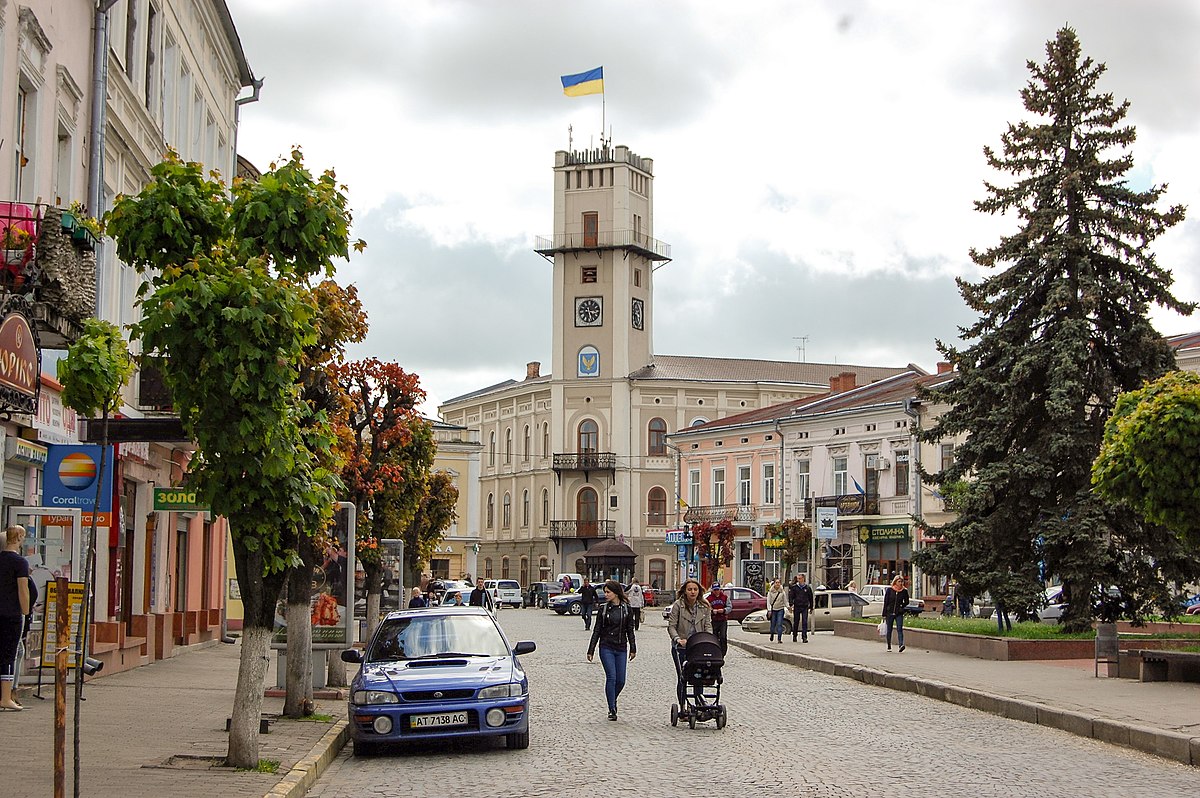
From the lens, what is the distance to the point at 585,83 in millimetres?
85125

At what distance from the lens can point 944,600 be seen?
4981cm

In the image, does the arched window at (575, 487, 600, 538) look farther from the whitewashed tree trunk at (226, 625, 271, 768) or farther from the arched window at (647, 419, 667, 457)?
the whitewashed tree trunk at (226, 625, 271, 768)

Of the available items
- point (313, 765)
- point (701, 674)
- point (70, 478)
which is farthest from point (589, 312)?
point (313, 765)

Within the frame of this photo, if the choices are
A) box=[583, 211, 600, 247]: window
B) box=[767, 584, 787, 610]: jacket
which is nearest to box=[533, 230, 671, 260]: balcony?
box=[583, 211, 600, 247]: window

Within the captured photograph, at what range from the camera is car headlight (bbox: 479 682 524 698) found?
46.5ft

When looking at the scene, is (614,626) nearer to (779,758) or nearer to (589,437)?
(779,758)

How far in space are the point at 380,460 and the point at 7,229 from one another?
12.7m

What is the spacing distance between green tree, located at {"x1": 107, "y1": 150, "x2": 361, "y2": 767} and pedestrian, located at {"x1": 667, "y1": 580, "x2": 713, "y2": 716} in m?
5.53

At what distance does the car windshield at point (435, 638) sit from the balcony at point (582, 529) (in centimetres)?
7200

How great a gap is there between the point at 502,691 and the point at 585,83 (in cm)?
7409

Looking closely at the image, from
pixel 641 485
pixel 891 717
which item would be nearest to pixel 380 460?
pixel 891 717

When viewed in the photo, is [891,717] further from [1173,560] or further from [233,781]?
[1173,560]

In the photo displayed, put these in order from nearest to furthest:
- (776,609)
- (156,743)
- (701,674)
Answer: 1. (156,743)
2. (701,674)
3. (776,609)

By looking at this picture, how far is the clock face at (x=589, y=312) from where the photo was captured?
88.7m
